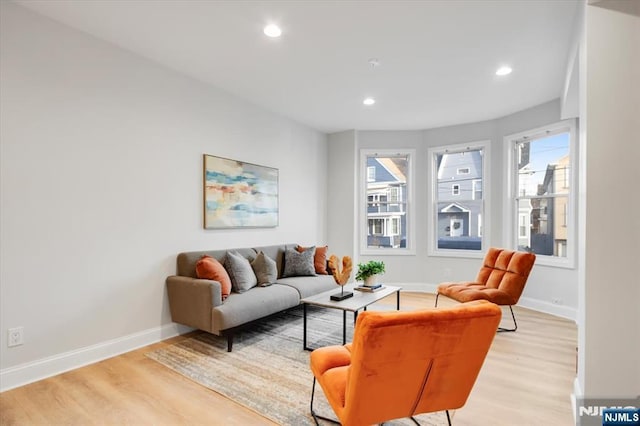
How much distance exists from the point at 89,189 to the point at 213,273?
1.30 metres

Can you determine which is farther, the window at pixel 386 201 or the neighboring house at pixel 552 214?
the window at pixel 386 201

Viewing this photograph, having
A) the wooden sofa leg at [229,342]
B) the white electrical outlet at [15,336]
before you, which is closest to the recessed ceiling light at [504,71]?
the wooden sofa leg at [229,342]

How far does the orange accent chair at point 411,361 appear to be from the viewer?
1.39 m

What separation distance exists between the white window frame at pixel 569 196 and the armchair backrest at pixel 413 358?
3529 mm

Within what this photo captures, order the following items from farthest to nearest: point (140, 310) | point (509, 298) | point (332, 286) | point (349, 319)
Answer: point (332, 286) → point (349, 319) → point (509, 298) → point (140, 310)

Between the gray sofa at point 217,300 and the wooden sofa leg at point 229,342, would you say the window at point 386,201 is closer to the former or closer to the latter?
the gray sofa at point 217,300

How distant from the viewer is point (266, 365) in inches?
109

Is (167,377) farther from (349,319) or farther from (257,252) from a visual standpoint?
(349,319)

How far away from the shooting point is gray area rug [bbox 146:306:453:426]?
2135 mm

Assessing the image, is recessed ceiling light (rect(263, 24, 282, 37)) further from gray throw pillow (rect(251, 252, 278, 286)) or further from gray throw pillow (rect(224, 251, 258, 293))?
gray throw pillow (rect(251, 252, 278, 286))

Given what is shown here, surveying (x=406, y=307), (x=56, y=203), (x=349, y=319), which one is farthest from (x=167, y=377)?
(x=406, y=307)

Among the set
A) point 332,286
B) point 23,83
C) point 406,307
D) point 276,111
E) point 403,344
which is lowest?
point 406,307

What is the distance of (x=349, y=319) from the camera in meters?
4.09

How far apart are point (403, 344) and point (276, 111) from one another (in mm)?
4087
